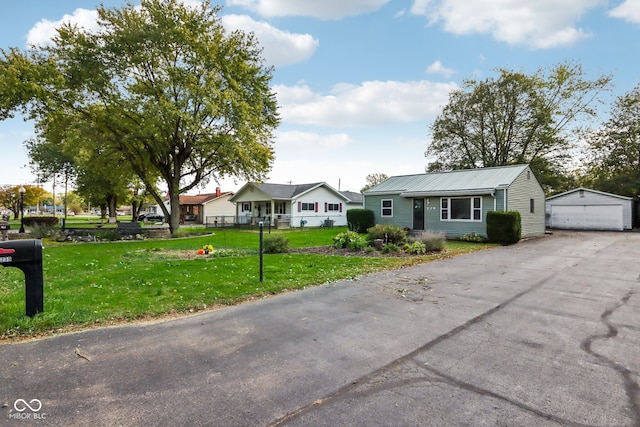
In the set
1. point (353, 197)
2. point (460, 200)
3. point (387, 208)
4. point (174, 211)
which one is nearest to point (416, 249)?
point (460, 200)

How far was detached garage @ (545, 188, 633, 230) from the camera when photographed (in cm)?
2494

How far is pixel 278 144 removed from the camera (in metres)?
24.0

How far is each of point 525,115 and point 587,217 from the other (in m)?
11.0

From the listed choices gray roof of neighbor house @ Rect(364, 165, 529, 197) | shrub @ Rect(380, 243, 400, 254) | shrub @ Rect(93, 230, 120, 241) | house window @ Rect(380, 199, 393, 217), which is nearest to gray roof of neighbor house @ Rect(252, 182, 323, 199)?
gray roof of neighbor house @ Rect(364, 165, 529, 197)

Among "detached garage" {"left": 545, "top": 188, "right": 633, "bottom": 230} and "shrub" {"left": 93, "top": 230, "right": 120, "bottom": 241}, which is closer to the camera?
"shrub" {"left": 93, "top": 230, "right": 120, "bottom": 241}

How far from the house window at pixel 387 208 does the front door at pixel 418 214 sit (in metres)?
1.71

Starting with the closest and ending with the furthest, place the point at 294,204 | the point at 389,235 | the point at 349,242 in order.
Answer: the point at 349,242 → the point at 389,235 → the point at 294,204

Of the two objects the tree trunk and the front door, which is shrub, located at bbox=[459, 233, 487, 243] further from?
the tree trunk

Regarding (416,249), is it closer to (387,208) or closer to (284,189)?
(387,208)

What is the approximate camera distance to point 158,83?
61.7 feet

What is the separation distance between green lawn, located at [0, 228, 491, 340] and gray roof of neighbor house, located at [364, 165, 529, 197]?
9011 mm

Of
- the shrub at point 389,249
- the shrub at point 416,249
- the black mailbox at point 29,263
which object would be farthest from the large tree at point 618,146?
the black mailbox at point 29,263

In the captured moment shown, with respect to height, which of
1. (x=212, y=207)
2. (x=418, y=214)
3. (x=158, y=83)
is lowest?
(x=418, y=214)

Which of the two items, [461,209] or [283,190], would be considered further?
[283,190]
